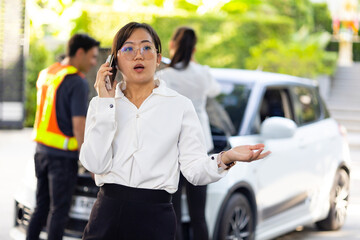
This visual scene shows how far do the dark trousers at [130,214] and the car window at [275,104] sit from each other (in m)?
3.96

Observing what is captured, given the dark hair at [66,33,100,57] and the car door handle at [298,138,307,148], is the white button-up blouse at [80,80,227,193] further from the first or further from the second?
the car door handle at [298,138,307,148]

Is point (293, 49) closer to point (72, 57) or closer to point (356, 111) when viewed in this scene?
point (356, 111)

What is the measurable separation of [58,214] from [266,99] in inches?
104

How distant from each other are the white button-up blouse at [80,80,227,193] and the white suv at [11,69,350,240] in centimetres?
217

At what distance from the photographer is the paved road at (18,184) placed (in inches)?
314

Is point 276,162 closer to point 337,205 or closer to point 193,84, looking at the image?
point 193,84

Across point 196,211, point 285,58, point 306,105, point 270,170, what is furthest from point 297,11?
point 196,211

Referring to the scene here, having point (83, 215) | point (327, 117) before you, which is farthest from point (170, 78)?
point (327, 117)

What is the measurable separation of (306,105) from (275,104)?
567 mm

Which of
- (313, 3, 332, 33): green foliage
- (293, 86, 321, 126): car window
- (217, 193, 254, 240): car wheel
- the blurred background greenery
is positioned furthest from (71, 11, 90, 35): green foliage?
(217, 193, 254, 240): car wheel

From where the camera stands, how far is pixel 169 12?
71.1 feet

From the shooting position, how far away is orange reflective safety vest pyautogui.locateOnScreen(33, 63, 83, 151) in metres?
5.63

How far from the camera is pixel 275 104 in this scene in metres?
7.46

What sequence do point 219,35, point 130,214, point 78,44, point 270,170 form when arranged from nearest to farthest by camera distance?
point 130,214, point 78,44, point 270,170, point 219,35
